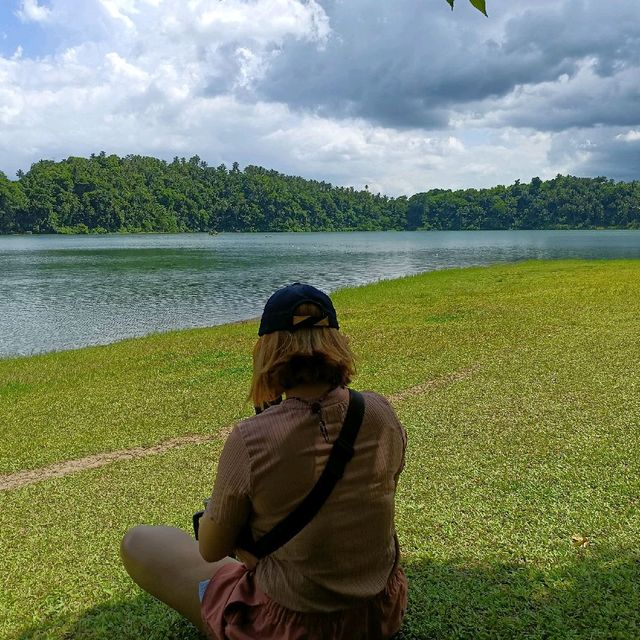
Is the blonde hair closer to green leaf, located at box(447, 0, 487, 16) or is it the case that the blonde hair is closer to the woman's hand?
the woman's hand

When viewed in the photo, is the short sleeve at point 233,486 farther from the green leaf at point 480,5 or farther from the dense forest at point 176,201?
the dense forest at point 176,201

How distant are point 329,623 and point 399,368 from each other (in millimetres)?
8791

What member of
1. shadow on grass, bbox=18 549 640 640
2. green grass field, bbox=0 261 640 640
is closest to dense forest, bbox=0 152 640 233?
green grass field, bbox=0 261 640 640

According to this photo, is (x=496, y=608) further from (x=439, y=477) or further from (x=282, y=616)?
(x=439, y=477)

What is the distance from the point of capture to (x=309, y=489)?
245 cm

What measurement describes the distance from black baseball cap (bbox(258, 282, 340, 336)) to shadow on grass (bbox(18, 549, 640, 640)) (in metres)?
2.13

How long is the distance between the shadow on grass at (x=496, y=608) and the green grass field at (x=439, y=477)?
1 cm

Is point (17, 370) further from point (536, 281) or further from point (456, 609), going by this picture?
point (536, 281)

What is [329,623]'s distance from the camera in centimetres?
255

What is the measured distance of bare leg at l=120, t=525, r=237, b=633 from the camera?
3078mm

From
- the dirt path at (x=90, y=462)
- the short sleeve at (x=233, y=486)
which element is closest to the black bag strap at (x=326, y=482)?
the short sleeve at (x=233, y=486)

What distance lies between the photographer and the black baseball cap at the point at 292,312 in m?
2.49

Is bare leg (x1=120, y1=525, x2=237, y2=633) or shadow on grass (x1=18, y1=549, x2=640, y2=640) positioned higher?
bare leg (x1=120, y1=525, x2=237, y2=633)

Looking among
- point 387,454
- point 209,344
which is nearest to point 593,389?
point 387,454
